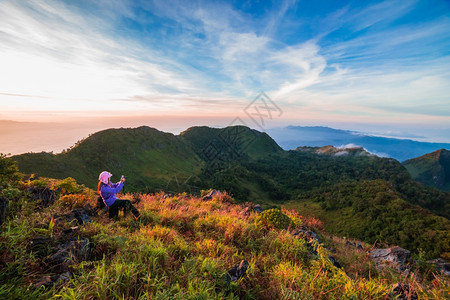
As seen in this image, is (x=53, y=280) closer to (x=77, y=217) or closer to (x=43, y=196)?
(x=77, y=217)

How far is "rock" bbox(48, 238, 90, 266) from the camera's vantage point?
121 inches

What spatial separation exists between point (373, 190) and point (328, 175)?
7756 centimetres

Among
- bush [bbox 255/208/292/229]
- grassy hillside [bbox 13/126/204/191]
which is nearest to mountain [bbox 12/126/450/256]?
grassy hillside [bbox 13/126/204/191]

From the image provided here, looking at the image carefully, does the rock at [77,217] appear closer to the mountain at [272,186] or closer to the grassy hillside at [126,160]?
the mountain at [272,186]

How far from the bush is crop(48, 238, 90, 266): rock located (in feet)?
16.0

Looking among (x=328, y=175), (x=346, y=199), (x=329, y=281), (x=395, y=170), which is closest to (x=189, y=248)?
(x=329, y=281)

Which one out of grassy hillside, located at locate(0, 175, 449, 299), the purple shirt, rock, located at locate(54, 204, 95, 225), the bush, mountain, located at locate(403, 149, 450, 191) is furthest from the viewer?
mountain, located at locate(403, 149, 450, 191)

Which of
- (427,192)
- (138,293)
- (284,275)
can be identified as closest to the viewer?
(138,293)

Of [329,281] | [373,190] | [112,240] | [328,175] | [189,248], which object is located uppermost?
[112,240]

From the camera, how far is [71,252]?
10.7 feet

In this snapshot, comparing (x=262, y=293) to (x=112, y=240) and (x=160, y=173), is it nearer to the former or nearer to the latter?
(x=112, y=240)

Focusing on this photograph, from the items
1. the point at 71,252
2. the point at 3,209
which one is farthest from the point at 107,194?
the point at 71,252

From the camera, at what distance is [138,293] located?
2.71 meters

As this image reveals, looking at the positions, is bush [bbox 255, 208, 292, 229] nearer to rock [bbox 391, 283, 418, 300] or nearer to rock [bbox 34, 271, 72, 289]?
rock [bbox 391, 283, 418, 300]
